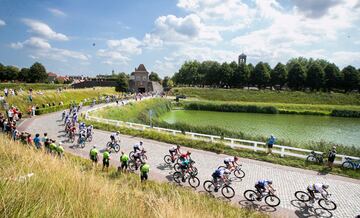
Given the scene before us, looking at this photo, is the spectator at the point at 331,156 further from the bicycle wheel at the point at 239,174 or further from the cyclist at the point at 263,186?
the cyclist at the point at 263,186

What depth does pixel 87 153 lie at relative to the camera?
1958cm

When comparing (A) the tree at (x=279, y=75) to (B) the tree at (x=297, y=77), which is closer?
(B) the tree at (x=297, y=77)

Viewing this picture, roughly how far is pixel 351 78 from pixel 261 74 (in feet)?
93.0

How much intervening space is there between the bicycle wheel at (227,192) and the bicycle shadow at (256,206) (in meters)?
0.63

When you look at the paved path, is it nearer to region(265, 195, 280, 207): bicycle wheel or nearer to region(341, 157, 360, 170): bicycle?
region(265, 195, 280, 207): bicycle wheel

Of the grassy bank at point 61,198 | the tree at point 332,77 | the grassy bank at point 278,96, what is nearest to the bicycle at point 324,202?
the grassy bank at point 61,198

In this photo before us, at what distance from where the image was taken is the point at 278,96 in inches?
3187

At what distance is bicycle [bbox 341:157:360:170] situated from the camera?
53.5ft

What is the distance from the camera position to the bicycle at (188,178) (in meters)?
13.9

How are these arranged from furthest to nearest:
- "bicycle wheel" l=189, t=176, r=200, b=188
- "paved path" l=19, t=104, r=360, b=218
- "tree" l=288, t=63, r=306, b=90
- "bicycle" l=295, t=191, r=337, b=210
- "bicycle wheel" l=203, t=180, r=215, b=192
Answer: "tree" l=288, t=63, r=306, b=90, "bicycle wheel" l=189, t=176, r=200, b=188, "bicycle wheel" l=203, t=180, r=215, b=192, "paved path" l=19, t=104, r=360, b=218, "bicycle" l=295, t=191, r=337, b=210

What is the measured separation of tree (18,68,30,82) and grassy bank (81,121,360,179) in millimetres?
81936

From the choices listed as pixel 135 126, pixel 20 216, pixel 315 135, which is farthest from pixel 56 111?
pixel 20 216

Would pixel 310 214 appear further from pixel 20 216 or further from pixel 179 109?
pixel 179 109

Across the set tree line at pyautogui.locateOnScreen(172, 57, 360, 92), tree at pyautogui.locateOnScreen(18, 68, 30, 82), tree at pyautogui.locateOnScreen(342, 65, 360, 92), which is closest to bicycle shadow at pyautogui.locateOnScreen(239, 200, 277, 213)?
tree line at pyautogui.locateOnScreen(172, 57, 360, 92)
